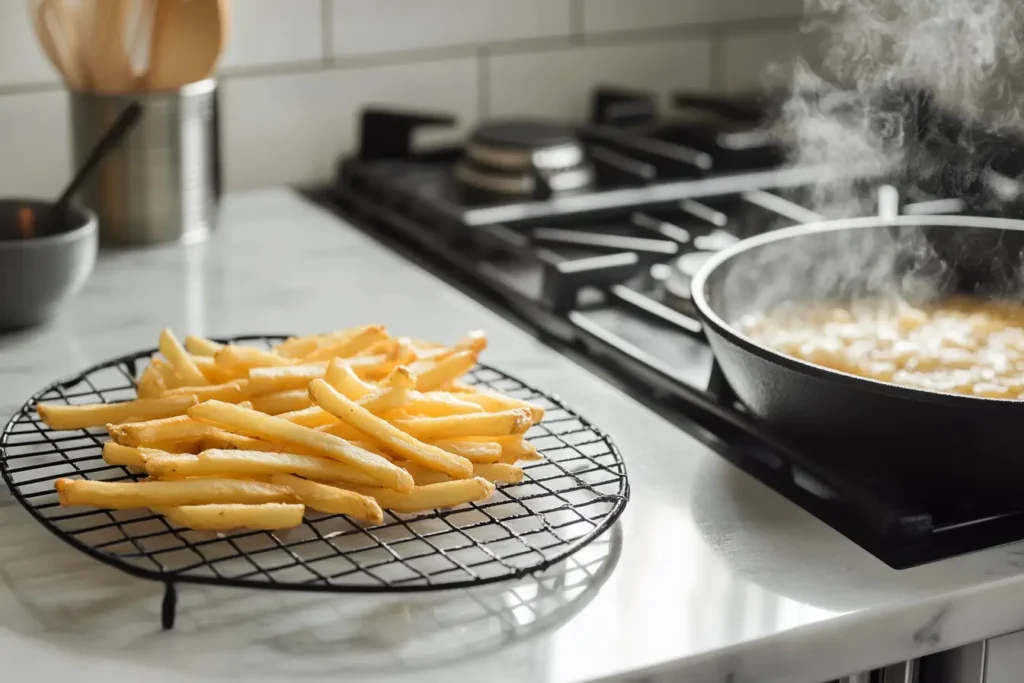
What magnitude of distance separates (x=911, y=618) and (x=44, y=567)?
646mm

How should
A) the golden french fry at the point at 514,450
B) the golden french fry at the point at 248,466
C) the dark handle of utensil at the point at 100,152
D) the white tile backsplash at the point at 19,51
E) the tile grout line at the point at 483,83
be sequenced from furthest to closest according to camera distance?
the tile grout line at the point at 483,83 → the white tile backsplash at the point at 19,51 → the dark handle of utensil at the point at 100,152 → the golden french fry at the point at 514,450 → the golden french fry at the point at 248,466

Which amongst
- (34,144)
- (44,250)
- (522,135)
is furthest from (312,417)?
(34,144)

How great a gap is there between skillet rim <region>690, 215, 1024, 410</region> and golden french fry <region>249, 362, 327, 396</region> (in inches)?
13.4

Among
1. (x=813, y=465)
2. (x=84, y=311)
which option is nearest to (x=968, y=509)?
(x=813, y=465)

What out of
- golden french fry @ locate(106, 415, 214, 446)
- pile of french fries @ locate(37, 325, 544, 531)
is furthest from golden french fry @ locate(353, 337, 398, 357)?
golden french fry @ locate(106, 415, 214, 446)

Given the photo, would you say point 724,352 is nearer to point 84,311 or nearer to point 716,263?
point 716,263

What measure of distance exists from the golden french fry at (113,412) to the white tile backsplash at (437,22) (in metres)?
1.11

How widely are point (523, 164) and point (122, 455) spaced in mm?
978

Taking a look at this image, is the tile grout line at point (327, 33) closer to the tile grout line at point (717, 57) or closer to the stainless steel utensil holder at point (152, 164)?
the stainless steel utensil holder at point (152, 164)

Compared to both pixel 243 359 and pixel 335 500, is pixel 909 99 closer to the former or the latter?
pixel 243 359

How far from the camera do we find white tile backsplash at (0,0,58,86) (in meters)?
1.86

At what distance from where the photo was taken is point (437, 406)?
1.09m

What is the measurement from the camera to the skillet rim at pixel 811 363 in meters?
0.98

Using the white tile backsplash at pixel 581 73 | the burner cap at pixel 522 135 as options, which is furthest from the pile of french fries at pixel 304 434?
the white tile backsplash at pixel 581 73
